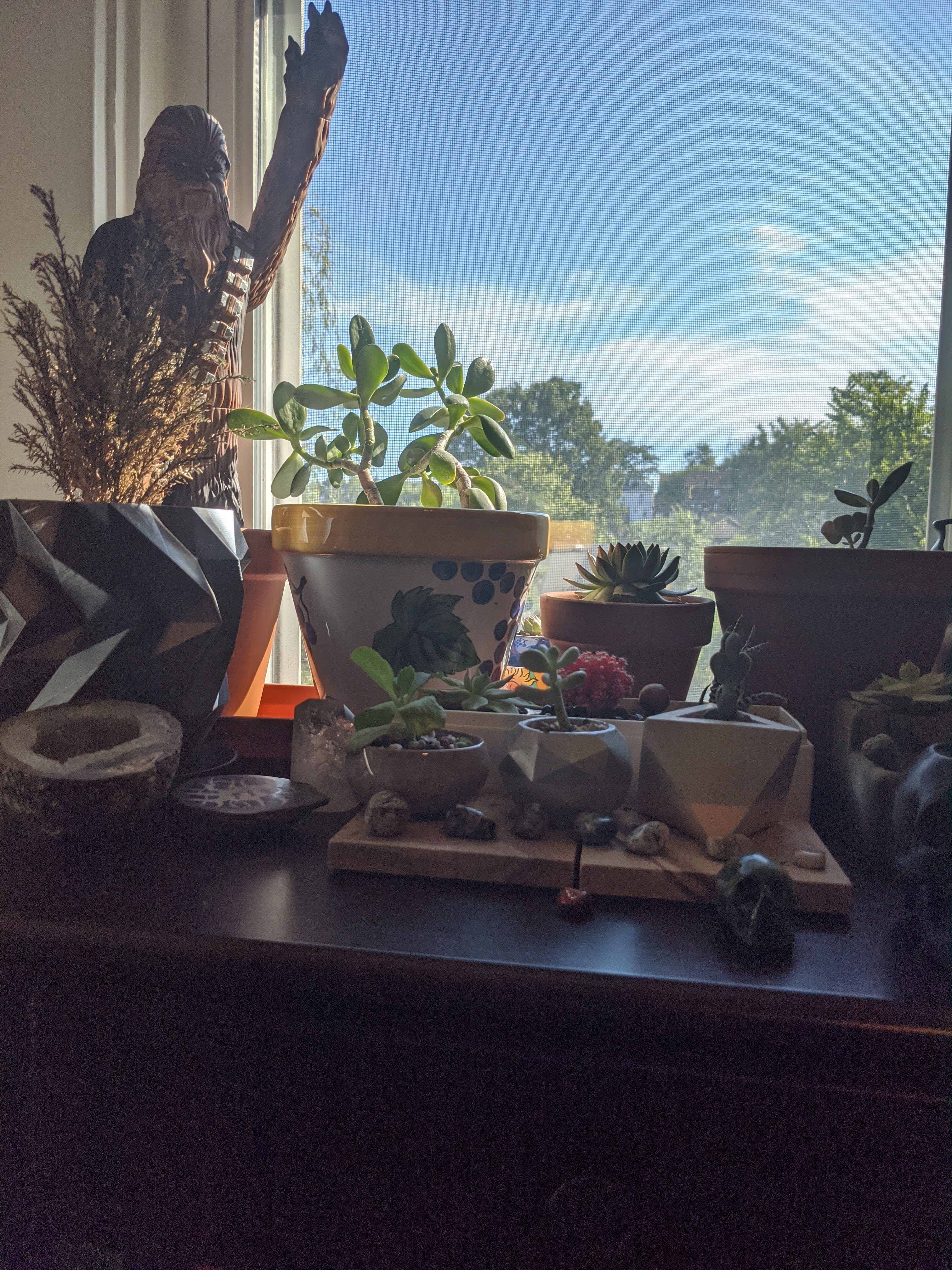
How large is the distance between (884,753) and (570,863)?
0.20 meters

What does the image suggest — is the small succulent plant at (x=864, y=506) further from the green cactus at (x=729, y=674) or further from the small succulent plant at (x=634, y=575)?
the green cactus at (x=729, y=674)

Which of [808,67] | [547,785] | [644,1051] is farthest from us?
[808,67]

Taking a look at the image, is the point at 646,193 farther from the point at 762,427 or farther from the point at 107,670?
the point at 107,670

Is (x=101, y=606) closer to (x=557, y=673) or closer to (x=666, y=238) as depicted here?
(x=557, y=673)

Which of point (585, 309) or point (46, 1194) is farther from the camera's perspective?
point (585, 309)

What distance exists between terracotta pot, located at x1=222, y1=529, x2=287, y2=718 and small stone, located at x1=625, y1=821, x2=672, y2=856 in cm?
42

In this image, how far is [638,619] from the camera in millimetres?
621

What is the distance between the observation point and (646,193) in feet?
3.18

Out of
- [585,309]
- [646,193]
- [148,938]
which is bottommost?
[148,938]

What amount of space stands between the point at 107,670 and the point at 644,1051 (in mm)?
349

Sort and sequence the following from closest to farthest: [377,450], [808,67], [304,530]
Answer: [304,530] < [377,450] < [808,67]

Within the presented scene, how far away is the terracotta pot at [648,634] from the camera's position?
622 mm

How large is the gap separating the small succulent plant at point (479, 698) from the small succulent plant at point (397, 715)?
0.19ft

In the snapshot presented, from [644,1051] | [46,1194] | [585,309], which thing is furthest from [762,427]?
[46,1194]
